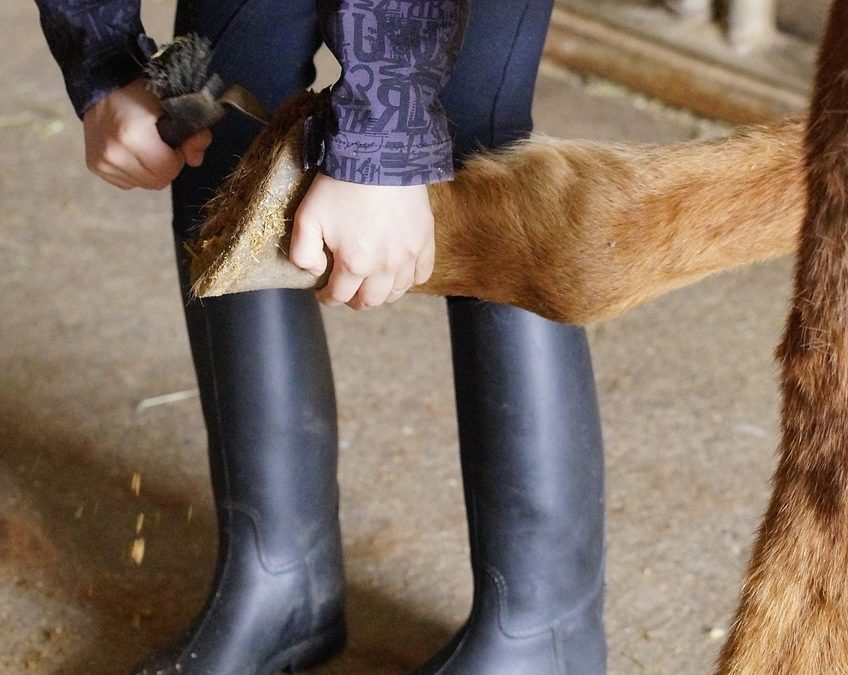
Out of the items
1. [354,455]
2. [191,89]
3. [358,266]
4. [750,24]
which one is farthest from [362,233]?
[750,24]

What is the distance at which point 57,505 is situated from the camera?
4.24 feet

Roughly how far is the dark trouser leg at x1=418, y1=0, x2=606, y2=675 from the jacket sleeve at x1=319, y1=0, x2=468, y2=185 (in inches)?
6.9

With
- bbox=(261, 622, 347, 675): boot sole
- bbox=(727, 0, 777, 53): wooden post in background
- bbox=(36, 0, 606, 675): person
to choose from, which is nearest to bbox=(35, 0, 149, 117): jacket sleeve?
bbox=(36, 0, 606, 675): person

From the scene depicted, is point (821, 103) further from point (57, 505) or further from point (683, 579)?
point (57, 505)

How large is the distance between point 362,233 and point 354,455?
70 cm

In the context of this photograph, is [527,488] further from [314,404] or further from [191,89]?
[191,89]

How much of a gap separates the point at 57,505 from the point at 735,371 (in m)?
0.87

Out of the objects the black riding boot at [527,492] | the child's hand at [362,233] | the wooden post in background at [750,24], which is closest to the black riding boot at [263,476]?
the black riding boot at [527,492]

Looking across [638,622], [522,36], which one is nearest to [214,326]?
[522,36]

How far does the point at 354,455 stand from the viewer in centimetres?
140

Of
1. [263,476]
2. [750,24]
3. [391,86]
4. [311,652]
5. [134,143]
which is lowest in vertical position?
[750,24]

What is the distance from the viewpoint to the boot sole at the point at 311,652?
106 centimetres

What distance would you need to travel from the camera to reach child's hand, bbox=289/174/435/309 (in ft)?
2.36

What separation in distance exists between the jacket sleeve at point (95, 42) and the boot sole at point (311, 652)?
1.64 ft
